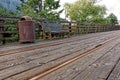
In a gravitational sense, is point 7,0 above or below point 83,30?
above

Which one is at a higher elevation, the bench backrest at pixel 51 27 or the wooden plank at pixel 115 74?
the bench backrest at pixel 51 27

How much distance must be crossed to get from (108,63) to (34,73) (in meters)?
1.55

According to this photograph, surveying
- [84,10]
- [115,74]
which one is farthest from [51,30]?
[84,10]

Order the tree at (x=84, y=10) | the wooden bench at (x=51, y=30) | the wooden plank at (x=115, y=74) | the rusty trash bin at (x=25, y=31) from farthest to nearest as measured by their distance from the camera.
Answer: the tree at (x=84, y=10)
the wooden bench at (x=51, y=30)
the rusty trash bin at (x=25, y=31)
the wooden plank at (x=115, y=74)

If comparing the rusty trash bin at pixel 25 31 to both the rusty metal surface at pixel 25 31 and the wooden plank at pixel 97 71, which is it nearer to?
the rusty metal surface at pixel 25 31

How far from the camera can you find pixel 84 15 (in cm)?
6088

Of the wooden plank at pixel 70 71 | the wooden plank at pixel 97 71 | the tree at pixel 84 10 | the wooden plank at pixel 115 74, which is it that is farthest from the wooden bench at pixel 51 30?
the tree at pixel 84 10

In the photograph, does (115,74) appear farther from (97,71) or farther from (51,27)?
(51,27)

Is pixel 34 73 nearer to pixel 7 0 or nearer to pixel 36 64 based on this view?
pixel 36 64

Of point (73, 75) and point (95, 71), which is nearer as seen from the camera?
point (73, 75)

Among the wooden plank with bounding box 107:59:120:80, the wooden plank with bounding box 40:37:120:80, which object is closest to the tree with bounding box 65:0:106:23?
the wooden plank with bounding box 40:37:120:80

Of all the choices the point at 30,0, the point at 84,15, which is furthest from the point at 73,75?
the point at 84,15

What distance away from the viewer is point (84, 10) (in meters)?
61.1

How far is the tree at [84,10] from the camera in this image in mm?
60938
